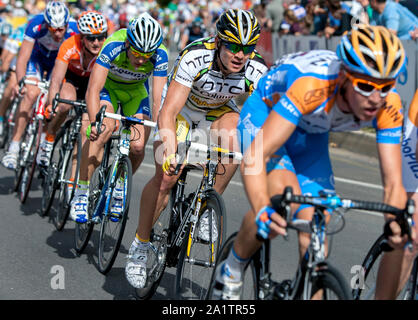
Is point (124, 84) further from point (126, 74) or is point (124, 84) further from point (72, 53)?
point (72, 53)

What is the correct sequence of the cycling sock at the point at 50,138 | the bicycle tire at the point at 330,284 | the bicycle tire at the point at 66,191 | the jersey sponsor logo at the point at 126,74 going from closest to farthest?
the bicycle tire at the point at 330,284 → the jersey sponsor logo at the point at 126,74 → the bicycle tire at the point at 66,191 → the cycling sock at the point at 50,138

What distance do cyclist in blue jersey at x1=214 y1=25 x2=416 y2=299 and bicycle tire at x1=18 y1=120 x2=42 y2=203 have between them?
5182 millimetres

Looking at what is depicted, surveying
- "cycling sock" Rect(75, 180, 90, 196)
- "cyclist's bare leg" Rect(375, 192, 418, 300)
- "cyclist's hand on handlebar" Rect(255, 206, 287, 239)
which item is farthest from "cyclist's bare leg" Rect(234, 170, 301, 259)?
"cycling sock" Rect(75, 180, 90, 196)

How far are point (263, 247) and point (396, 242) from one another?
0.76 meters

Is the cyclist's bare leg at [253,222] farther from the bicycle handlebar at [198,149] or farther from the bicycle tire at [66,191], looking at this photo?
the bicycle tire at [66,191]

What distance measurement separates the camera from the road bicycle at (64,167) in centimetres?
767

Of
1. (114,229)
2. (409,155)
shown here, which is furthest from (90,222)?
(409,155)

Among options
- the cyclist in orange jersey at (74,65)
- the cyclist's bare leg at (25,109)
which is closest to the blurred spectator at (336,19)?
the cyclist's bare leg at (25,109)

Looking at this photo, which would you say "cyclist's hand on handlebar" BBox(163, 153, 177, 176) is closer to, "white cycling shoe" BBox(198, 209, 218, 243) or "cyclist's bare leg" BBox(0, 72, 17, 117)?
"white cycling shoe" BBox(198, 209, 218, 243)

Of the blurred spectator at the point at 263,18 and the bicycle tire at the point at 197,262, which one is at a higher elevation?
the blurred spectator at the point at 263,18

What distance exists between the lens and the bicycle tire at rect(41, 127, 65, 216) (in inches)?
324

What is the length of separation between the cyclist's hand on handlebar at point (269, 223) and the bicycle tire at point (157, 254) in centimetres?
206

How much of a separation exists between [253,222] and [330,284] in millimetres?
612
